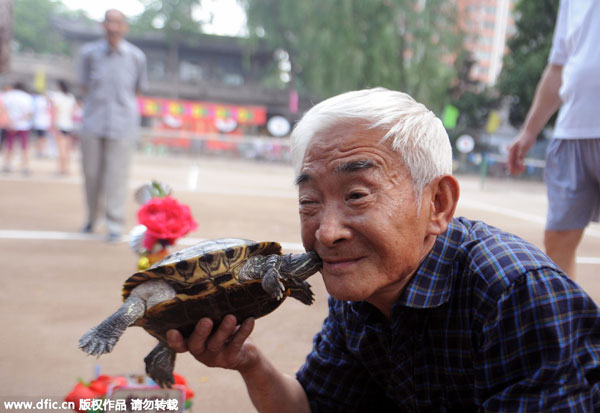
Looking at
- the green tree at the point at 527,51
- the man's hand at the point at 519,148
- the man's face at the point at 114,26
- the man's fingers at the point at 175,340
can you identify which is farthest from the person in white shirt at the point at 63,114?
the green tree at the point at 527,51

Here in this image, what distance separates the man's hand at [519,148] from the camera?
240cm

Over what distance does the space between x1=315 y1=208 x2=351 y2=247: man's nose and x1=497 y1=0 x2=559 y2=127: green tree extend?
18100 mm

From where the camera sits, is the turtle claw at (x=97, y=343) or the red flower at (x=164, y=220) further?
the red flower at (x=164, y=220)

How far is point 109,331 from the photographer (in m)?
1.37

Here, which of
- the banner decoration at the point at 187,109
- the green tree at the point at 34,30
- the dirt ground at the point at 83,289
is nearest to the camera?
the dirt ground at the point at 83,289

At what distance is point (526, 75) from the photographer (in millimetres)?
17703

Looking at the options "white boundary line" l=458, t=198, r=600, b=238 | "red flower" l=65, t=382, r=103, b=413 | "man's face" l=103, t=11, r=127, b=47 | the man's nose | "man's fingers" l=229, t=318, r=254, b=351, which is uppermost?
"man's face" l=103, t=11, r=127, b=47

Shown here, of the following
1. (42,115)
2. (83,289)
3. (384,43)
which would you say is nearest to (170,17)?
(384,43)

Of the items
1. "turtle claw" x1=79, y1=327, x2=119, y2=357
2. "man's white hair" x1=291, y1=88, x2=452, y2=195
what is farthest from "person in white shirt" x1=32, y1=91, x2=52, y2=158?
"man's white hair" x1=291, y1=88, x2=452, y2=195

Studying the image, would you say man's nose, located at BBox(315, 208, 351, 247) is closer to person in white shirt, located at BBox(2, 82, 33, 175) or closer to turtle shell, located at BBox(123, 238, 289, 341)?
turtle shell, located at BBox(123, 238, 289, 341)

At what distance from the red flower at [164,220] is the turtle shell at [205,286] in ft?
1.53

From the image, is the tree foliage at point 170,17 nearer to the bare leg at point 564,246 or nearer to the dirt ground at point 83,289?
the dirt ground at point 83,289

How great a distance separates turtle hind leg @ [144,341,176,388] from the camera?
1472 millimetres

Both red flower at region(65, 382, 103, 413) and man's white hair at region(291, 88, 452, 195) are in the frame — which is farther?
red flower at region(65, 382, 103, 413)
